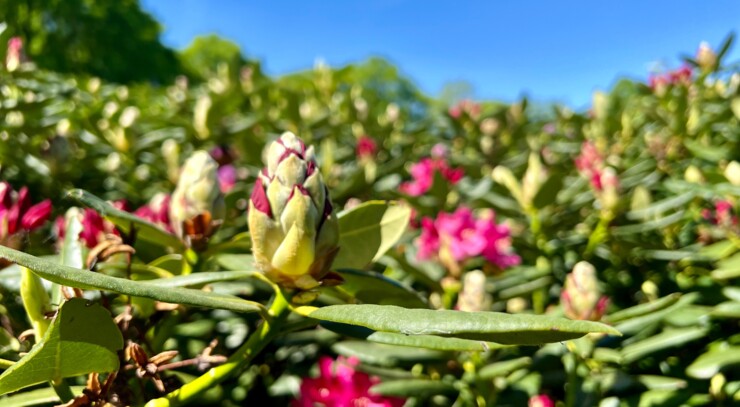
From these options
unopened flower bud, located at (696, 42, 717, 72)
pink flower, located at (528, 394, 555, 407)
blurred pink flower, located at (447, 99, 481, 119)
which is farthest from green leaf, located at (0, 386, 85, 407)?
unopened flower bud, located at (696, 42, 717, 72)

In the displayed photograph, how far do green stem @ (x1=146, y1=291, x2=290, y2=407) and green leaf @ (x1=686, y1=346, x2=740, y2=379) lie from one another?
0.81m

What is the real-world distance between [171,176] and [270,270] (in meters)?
1.22

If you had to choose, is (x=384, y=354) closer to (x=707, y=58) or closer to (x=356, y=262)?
(x=356, y=262)

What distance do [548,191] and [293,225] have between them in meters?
1.00

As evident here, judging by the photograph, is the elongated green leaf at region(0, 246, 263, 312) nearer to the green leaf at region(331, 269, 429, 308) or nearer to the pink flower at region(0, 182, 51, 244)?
the green leaf at region(331, 269, 429, 308)

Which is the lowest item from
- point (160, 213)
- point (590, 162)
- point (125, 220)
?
point (125, 220)

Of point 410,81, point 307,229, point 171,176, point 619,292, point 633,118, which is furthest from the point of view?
point 410,81

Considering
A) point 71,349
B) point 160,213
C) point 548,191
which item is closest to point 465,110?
point 548,191

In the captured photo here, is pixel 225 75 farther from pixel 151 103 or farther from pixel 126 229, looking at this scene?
pixel 126 229

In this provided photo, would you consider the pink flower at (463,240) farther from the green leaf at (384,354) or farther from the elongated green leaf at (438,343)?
the elongated green leaf at (438,343)

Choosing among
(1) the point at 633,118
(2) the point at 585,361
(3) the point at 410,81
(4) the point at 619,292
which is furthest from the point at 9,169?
(3) the point at 410,81

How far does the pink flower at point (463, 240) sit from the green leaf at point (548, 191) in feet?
0.40

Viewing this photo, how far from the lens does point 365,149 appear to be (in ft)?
7.74

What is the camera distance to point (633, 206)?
1624 millimetres
